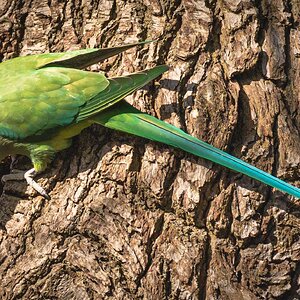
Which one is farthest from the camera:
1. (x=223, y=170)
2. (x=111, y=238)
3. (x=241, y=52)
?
(x=241, y=52)

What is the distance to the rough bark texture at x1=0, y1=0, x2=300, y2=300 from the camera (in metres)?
2.88

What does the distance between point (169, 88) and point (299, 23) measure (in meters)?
0.92

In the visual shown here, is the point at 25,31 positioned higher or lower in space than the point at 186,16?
lower

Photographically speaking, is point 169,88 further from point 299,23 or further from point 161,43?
point 299,23

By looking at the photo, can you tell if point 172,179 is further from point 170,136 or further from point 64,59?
point 64,59

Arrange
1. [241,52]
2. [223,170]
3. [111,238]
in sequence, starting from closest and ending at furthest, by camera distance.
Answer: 1. [111,238]
2. [223,170]
3. [241,52]

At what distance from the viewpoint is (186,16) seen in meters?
3.38

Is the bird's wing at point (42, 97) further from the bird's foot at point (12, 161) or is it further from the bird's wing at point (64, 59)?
the bird's foot at point (12, 161)

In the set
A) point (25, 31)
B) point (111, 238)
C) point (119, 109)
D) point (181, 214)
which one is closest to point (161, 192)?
point (181, 214)

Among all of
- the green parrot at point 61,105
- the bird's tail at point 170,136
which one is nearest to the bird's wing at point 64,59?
the green parrot at point 61,105

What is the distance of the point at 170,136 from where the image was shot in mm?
3061

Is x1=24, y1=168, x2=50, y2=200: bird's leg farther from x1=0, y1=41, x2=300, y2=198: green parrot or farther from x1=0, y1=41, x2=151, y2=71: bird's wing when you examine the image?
x1=0, y1=41, x2=151, y2=71: bird's wing

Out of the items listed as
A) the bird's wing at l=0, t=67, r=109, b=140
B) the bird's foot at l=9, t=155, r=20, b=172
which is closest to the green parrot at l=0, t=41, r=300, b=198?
the bird's wing at l=0, t=67, r=109, b=140

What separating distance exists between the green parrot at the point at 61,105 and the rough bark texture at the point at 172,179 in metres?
0.08
